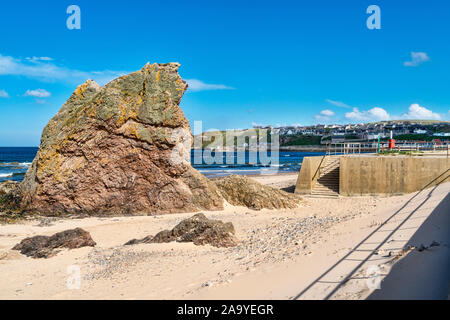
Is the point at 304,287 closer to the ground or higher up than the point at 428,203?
closer to the ground

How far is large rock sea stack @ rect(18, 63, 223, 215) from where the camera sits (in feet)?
49.0

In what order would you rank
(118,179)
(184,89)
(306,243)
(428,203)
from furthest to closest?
(184,89) < (118,179) < (428,203) < (306,243)

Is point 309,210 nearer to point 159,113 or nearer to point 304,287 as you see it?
point 159,113

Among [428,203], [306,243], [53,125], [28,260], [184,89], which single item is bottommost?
[28,260]

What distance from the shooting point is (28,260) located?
9.28 m

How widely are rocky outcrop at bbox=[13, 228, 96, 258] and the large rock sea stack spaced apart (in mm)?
4730

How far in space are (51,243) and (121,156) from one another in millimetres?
5968

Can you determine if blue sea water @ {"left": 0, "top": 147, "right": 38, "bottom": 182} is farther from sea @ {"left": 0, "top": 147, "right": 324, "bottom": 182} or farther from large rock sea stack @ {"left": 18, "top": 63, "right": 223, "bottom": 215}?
large rock sea stack @ {"left": 18, "top": 63, "right": 223, "bottom": 215}

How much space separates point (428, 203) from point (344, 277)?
792 cm

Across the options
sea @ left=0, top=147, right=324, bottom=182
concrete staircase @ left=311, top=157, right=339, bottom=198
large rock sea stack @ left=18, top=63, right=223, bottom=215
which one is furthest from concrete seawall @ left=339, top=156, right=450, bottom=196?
sea @ left=0, top=147, right=324, bottom=182

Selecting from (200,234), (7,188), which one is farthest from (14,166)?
(200,234)

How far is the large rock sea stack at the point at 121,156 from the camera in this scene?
1492 cm

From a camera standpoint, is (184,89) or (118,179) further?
(184,89)
